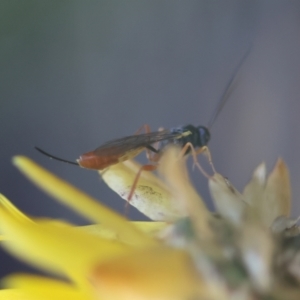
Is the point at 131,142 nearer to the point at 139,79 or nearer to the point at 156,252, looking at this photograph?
the point at 156,252

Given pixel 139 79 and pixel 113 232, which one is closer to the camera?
pixel 113 232

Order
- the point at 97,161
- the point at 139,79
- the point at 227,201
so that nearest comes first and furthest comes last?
the point at 227,201 → the point at 97,161 → the point at 139,79

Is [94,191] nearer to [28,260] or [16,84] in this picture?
[16,84]

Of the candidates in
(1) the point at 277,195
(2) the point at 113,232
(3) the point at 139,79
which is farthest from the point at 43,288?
(3) the point at 139,79

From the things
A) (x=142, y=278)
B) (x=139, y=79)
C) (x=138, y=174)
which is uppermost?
(x=139, y=79)

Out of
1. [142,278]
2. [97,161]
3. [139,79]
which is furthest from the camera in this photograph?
[139,79]

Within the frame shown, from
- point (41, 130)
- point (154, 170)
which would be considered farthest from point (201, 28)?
point (154, 170)
